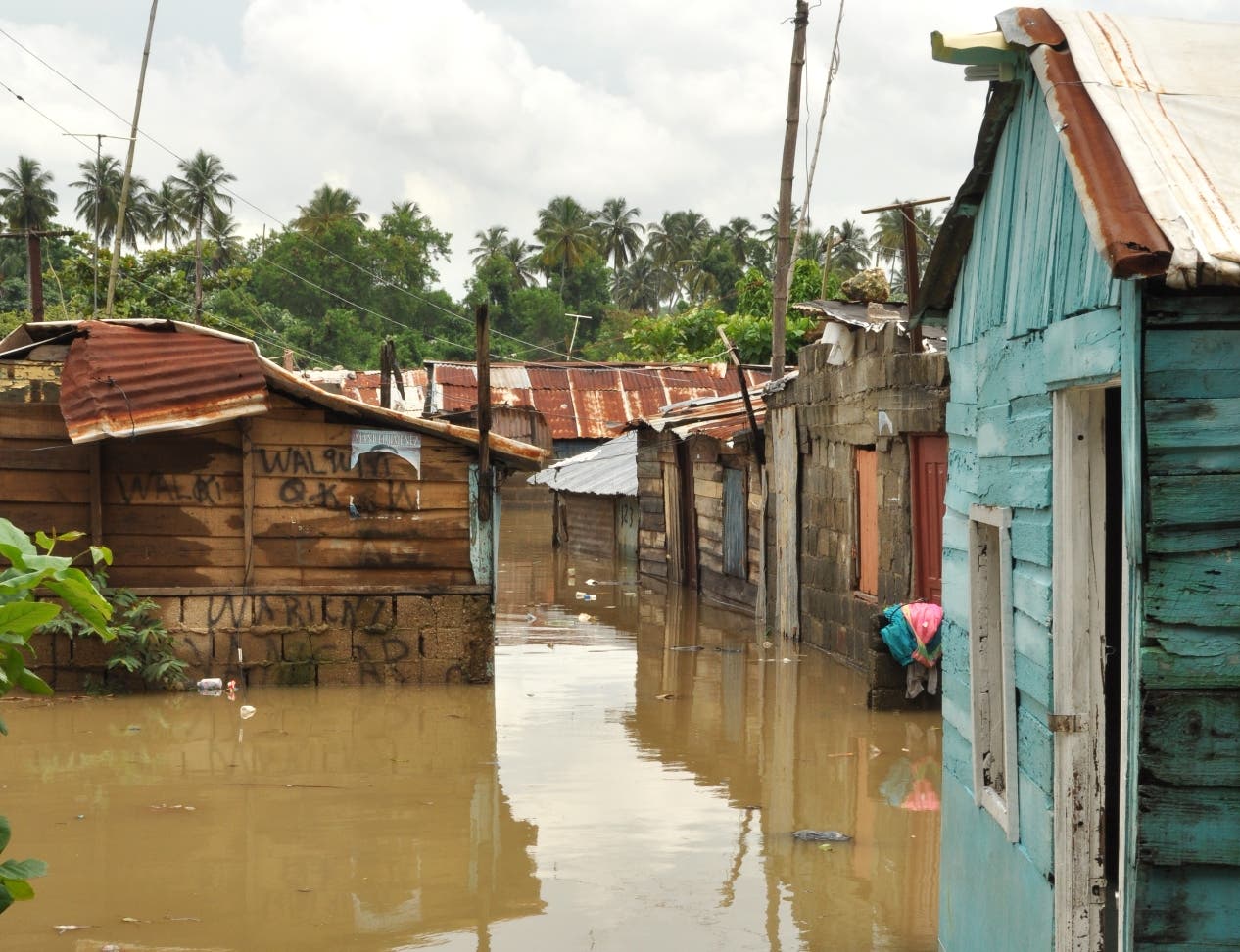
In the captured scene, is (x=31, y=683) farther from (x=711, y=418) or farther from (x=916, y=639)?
(x=711, y=418)

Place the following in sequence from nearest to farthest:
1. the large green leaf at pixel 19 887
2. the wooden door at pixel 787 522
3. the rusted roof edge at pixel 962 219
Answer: the large green leaf at pixel 19 887 < the rusted roof edge at pixel 962 219 < the wooden door at pixel 787 522

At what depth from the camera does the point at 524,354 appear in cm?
6084

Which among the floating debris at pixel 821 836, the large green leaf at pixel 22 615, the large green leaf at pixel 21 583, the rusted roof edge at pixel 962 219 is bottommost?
the floating debris at pixel 821 836

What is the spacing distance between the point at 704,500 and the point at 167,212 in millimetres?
41885

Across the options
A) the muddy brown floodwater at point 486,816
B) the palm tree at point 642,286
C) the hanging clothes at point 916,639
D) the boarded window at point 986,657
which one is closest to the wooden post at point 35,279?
the muddy brown floodwater at point 486,816

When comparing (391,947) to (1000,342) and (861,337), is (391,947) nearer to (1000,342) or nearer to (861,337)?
(1000,342)

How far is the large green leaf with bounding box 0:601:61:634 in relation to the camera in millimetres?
2871

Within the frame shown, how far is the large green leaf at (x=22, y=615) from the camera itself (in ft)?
9.42

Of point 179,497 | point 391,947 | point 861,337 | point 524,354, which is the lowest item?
point 391,947

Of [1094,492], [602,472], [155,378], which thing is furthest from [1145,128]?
[602,472]

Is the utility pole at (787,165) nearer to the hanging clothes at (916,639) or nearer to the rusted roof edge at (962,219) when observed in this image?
the hanging clothes at (916,639)

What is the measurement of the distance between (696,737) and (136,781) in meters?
4.13

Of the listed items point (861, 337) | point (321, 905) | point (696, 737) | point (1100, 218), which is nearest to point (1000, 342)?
point (1100, 218)

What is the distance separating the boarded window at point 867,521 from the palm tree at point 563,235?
172ft
